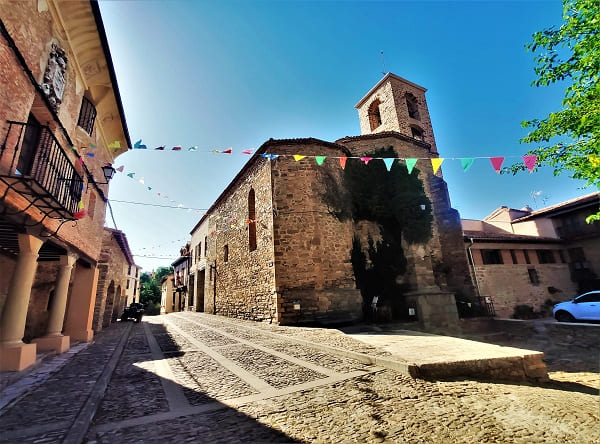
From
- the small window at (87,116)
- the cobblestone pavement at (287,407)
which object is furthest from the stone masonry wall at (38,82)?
the cobblestone pavement at (287,407)

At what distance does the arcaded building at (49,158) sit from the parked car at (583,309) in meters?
18.2

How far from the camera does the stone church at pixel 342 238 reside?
10.2 m

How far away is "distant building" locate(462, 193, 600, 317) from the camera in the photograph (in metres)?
16.2

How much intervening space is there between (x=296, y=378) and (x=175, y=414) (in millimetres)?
1662

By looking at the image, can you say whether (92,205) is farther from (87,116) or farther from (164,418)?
(164,418)

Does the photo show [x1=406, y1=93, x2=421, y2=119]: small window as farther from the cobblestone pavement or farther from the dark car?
the dark car

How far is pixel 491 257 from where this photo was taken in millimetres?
16750

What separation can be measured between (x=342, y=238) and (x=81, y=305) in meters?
8.93

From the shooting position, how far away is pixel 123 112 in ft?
27.8

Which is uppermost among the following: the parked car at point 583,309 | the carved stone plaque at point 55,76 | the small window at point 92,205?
the carved stone plaque at point 55,76

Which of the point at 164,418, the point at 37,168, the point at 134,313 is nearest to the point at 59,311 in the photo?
the point at 37,168

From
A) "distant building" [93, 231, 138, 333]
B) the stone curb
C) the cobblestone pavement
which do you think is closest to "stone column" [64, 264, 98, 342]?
the stone curb

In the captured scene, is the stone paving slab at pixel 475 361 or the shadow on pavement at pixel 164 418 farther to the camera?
the stone paving slab at pixel 475 361

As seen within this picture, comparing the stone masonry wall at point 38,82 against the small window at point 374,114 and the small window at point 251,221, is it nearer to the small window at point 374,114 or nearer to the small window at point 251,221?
the small window at point 251,221
